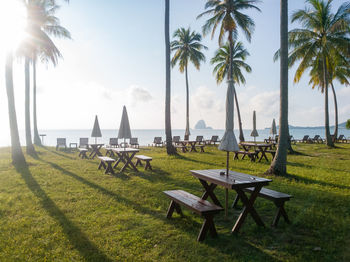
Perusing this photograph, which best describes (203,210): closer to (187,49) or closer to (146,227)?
(146,227)

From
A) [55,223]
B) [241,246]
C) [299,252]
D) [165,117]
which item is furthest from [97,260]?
[165,117]

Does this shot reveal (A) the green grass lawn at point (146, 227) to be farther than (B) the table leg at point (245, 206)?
No

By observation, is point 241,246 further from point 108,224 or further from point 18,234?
point 18,234

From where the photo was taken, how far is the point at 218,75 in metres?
26.3

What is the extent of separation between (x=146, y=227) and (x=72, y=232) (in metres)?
1.26

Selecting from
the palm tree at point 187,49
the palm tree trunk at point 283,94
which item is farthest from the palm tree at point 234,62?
the palm tree trunk at point 283,94

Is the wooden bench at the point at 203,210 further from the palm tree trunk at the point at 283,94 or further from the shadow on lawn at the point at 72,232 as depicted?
the palm tree trunk at the point at 283,94

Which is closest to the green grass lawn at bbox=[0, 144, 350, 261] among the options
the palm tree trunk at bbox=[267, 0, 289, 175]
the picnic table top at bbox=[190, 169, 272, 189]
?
the picnic table top at bbox=[190, 169, 272, 189]

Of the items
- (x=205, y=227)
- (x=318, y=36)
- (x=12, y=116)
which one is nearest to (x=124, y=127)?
(x=12, y=116)

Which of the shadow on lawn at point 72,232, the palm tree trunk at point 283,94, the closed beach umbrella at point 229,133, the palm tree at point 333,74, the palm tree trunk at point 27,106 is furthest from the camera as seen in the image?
the palm tree at point 333,74

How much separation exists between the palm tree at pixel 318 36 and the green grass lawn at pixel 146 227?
13.7 meters

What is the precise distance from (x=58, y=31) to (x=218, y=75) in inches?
662

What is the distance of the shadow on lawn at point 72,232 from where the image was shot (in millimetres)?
3123

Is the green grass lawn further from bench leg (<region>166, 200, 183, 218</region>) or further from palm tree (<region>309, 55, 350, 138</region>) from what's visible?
palm tree (<region>309, 55, 350, 138</region>)
